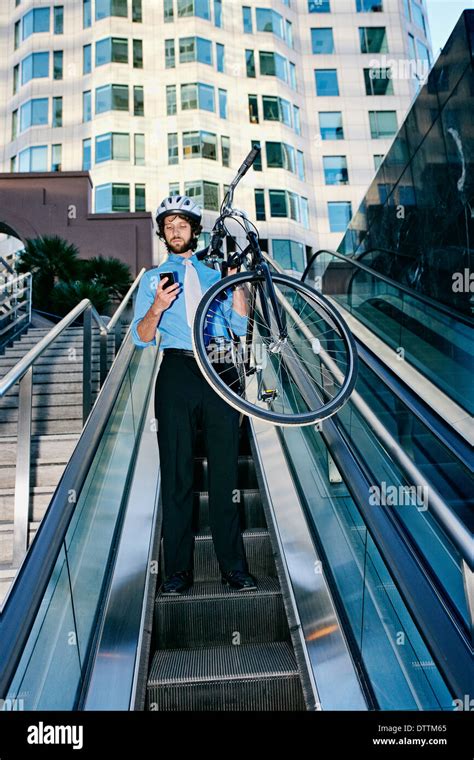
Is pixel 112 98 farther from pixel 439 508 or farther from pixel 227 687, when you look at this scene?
pixel 439 508

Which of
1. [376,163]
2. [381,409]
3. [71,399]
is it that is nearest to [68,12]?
[376,163]

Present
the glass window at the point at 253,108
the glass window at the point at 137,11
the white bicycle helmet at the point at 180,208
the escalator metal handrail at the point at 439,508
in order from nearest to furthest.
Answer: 1. the escalator metal handrail at the point at 439,508
2. the white bicycle helmet at the point at 180,208
3. the glass window at the point at 137,11
4. the glass window at the point at 253,108

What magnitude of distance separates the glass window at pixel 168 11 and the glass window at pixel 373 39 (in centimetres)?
956

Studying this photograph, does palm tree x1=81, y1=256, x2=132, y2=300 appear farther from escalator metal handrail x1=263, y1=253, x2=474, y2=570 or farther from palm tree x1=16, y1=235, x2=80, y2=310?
escalator metal handrail x1=263, y1=253, x2=474, y2=570

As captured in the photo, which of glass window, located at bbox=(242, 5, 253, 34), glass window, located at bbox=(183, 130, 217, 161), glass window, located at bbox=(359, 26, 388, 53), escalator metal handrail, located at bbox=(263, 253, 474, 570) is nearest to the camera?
escalator metal handrail, located at bbox=(263, 253, 474, 570)

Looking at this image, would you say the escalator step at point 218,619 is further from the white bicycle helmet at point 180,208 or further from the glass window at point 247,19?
the glass window at point 247,19

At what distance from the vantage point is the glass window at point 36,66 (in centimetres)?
2811

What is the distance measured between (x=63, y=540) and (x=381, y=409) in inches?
115

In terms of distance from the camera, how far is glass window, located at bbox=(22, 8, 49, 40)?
93.5ft

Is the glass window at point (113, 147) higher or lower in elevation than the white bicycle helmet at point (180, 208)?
higher

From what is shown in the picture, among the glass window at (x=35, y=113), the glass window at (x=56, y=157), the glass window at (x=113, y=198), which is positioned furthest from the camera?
the glass window at (x=35, y=113)

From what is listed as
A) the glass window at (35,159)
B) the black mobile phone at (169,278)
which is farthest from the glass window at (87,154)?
the black mobile phone at (169,278)

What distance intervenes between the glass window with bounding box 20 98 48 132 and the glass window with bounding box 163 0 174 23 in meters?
6.84

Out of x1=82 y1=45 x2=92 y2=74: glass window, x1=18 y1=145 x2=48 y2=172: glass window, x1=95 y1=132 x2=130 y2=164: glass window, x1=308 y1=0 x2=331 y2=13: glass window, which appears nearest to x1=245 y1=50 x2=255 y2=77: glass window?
x1=308 y1=0 x2=331 y2=13: glass window
